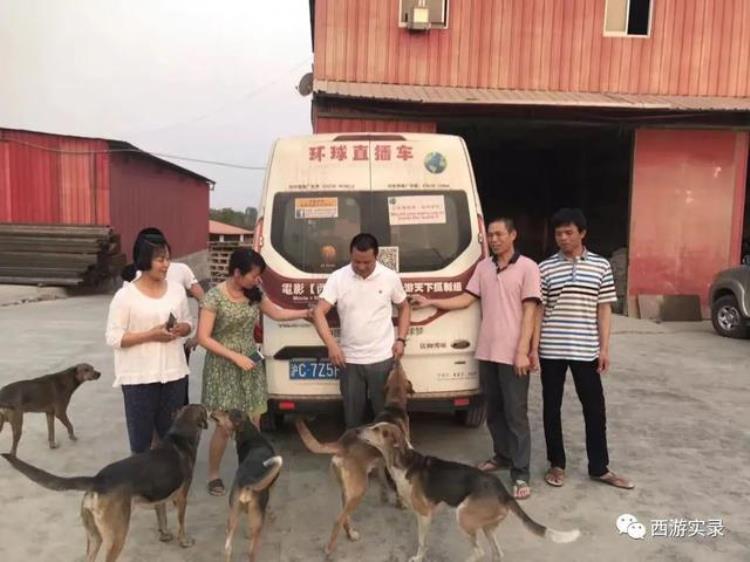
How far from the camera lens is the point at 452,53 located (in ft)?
39.2

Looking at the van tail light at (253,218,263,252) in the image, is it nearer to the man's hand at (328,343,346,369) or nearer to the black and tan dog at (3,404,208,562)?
the man's hand at (328,343,346,369)

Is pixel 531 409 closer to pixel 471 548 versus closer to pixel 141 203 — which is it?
pixel 471 548

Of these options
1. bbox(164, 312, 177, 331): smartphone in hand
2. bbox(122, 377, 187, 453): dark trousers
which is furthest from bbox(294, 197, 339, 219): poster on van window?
bbox(122, 377, 187, 453): dark trousers

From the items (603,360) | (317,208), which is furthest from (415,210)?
(603,360)

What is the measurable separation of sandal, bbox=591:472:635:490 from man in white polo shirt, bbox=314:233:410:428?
5.28 ft

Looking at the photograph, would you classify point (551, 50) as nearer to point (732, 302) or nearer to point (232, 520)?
point (732, 302)

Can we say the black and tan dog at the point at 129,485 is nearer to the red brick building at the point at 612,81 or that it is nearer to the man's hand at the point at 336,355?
the man's hand at the point at 336,355

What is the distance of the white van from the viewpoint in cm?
428

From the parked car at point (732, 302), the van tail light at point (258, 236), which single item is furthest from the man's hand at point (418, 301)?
the parked car at point (732, 302)

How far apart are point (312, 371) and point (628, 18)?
1114cm

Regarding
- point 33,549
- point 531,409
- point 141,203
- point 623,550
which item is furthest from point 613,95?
point 141,203

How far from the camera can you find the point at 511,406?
4043 mm

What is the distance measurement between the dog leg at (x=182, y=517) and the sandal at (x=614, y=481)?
105 inches
